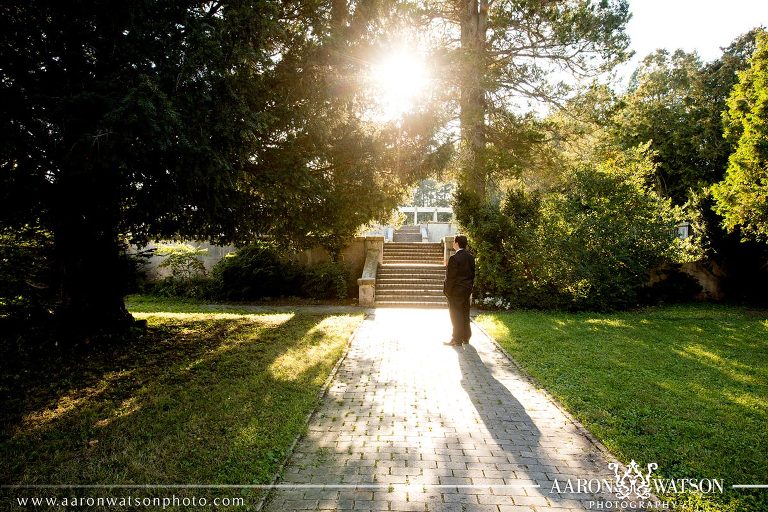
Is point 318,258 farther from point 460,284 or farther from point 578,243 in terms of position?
point 578,243

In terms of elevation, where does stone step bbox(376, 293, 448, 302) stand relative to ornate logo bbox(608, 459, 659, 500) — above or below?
above

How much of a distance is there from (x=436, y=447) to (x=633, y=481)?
1617mm

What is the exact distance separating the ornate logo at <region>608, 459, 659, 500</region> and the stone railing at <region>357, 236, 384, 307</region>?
392 inches

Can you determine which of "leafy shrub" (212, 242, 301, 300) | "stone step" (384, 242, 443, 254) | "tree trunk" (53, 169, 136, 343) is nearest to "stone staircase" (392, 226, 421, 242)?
"stone step" (384, 242, 443, 254)

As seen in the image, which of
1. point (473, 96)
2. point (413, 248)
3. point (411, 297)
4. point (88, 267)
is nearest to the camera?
point (88, 267)

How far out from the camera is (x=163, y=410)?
188 inches

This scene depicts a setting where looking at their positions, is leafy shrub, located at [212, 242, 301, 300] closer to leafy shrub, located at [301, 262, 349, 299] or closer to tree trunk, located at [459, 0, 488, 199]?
leafy shrub, located at [301, 262, 349, 299]

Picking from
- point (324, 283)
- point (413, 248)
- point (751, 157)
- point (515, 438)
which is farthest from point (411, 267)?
point (515, 438)

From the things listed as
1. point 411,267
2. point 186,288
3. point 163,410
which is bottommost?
point 163,410

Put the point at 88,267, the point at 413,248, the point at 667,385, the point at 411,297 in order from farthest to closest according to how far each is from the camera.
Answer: the point at 413,248 → the point at 411,297 → the point at 88,267 → the point at 667,385

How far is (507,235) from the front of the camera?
1300 cm

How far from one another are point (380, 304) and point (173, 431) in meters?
9.29

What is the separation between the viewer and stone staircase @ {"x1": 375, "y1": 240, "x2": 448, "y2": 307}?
13.6 metres

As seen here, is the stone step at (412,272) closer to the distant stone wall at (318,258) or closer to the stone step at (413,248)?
the distant stone wall at (318,258)
